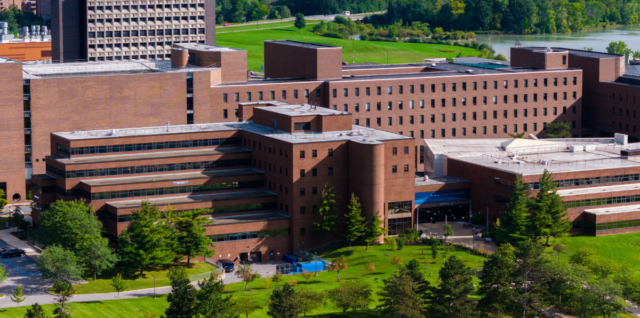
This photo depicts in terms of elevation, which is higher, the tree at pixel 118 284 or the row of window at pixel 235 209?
the row of window at pixel 235 209

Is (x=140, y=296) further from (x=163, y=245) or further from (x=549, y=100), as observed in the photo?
(x=549, y=100)

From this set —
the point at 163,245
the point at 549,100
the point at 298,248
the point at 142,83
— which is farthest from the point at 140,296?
the point at 549,100

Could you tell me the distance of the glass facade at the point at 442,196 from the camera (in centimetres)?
14323

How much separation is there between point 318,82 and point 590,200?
4752cm

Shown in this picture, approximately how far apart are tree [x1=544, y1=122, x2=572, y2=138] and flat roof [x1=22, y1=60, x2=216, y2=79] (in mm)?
56969

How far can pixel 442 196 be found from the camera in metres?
144

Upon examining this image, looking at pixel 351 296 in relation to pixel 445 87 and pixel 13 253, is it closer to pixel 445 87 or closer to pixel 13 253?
pixel 13 253

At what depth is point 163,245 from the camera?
404ft

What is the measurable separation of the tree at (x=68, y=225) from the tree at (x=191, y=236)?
8966 mm

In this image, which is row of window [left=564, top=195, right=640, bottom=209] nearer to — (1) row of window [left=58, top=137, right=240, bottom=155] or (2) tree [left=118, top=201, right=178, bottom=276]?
(1) row of window [left=58, top=137, right=240, bottom=155]

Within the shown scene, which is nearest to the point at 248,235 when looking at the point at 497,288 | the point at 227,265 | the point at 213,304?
the point at 227,265

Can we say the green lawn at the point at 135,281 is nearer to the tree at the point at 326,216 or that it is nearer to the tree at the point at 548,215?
the tree at the point at 326,216

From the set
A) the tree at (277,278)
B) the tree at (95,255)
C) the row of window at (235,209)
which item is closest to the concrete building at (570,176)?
the row of window at (235,209)

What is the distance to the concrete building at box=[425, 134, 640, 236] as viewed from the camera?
138 metres
